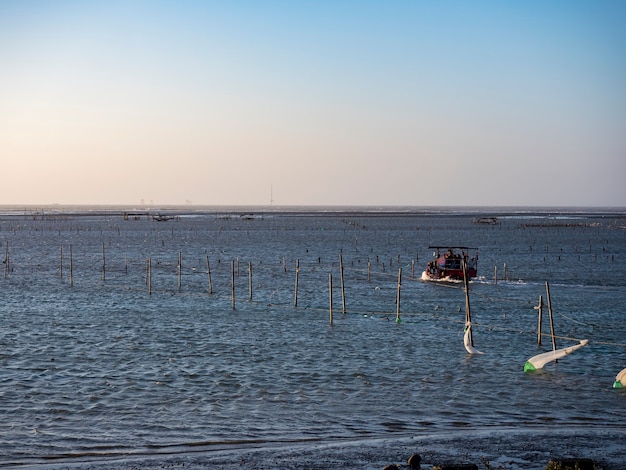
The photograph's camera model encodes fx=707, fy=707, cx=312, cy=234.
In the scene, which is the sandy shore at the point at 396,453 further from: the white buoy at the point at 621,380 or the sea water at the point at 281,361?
the white buoy at the point at 621,380

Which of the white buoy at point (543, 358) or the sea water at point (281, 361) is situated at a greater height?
the white buoy at point (543, 358)

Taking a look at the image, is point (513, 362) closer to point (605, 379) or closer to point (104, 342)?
point (605, 379)

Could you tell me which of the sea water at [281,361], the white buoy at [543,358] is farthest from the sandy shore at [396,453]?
the white buoy at [543,358]

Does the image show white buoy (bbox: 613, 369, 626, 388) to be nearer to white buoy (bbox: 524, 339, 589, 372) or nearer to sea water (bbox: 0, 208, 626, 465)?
sea water (bbox: 0, 208, 626, 465)

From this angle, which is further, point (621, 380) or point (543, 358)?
point (543, 358)

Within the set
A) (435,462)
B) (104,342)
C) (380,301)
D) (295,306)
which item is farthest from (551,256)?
(435,462)

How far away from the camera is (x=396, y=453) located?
13.1m

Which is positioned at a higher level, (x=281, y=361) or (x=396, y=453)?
(x=396, y=453)

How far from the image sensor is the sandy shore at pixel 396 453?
1246cm

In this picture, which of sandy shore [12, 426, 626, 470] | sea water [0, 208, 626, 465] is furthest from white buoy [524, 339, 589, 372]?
sandy shore [12, 426, 626, 470]

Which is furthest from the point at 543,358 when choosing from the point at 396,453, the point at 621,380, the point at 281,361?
the point at 396,453

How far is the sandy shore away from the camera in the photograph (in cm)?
1246

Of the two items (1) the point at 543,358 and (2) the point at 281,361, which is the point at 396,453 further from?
(2) the point at 281,361

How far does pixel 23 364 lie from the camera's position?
20609mm
